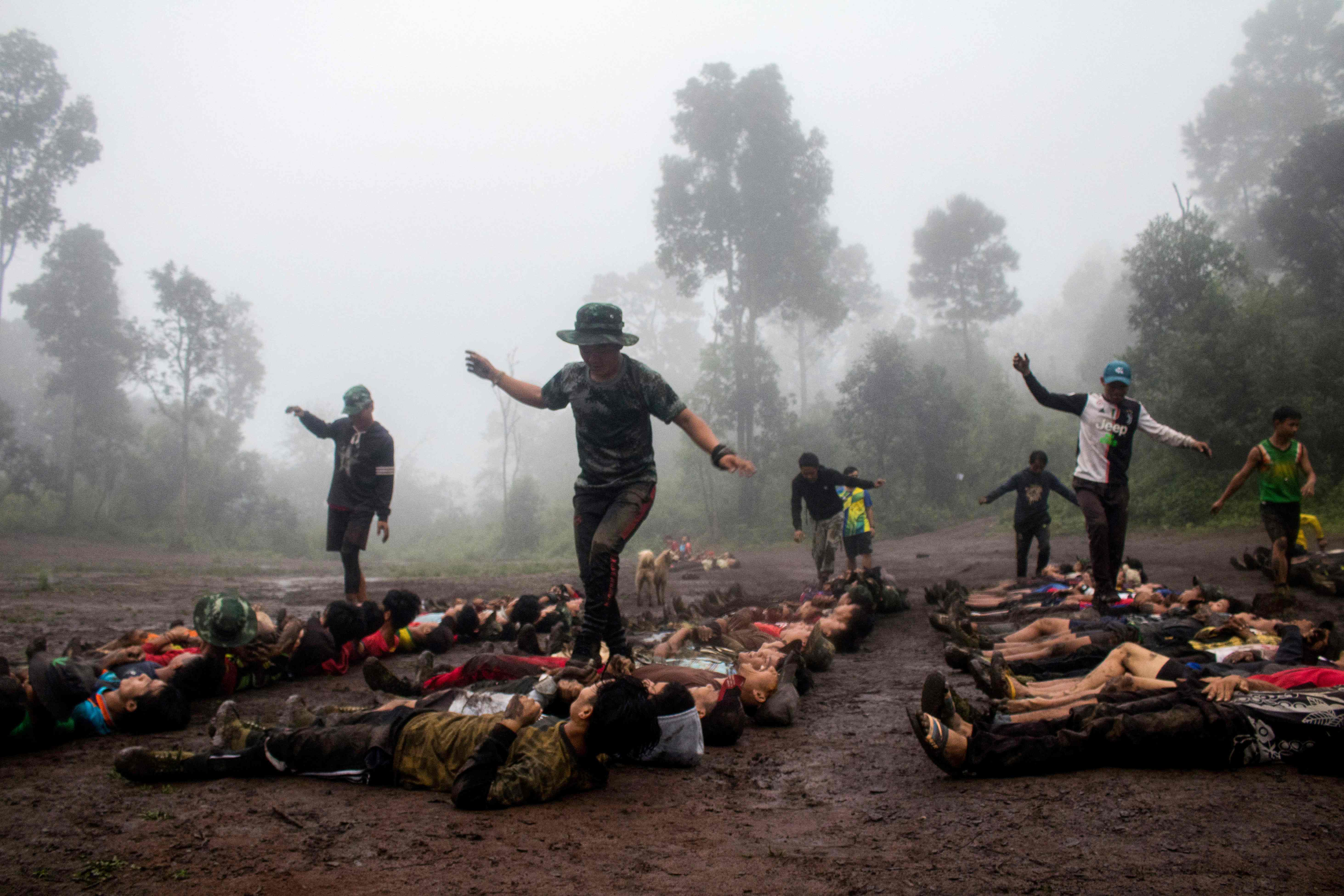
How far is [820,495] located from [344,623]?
6223mm

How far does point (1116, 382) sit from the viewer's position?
21.3 feet

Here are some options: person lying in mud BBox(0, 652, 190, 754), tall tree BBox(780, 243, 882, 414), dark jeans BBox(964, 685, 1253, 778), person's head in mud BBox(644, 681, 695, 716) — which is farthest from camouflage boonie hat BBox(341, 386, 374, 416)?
tall tree BBox(780, 243, 882, 414)

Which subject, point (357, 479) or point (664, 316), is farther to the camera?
point (664, 316)

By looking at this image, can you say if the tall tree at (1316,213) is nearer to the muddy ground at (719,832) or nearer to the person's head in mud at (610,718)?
the muddy ground at (719,832)

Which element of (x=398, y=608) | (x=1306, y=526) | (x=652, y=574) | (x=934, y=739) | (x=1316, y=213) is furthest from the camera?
(x=1316, y=213)

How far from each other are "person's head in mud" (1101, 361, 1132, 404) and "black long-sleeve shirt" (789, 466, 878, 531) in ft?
12.5

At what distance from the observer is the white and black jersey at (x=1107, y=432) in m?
6.55

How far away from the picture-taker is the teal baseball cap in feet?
21.1

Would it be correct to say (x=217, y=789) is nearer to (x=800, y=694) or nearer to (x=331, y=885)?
(x=331, y=885)

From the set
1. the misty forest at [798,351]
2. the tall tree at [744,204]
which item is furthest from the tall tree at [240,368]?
the tall tree at [744,204]

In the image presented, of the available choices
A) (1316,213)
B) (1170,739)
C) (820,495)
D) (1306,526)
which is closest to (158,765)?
(1170,739)

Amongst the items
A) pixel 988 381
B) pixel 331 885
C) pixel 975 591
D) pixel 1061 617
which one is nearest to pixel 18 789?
pixel 331 885

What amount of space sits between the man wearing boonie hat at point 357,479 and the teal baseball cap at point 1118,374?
19.4ft

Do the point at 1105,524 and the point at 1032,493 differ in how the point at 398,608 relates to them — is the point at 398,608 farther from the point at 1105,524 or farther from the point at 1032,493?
the point at 1032,493
